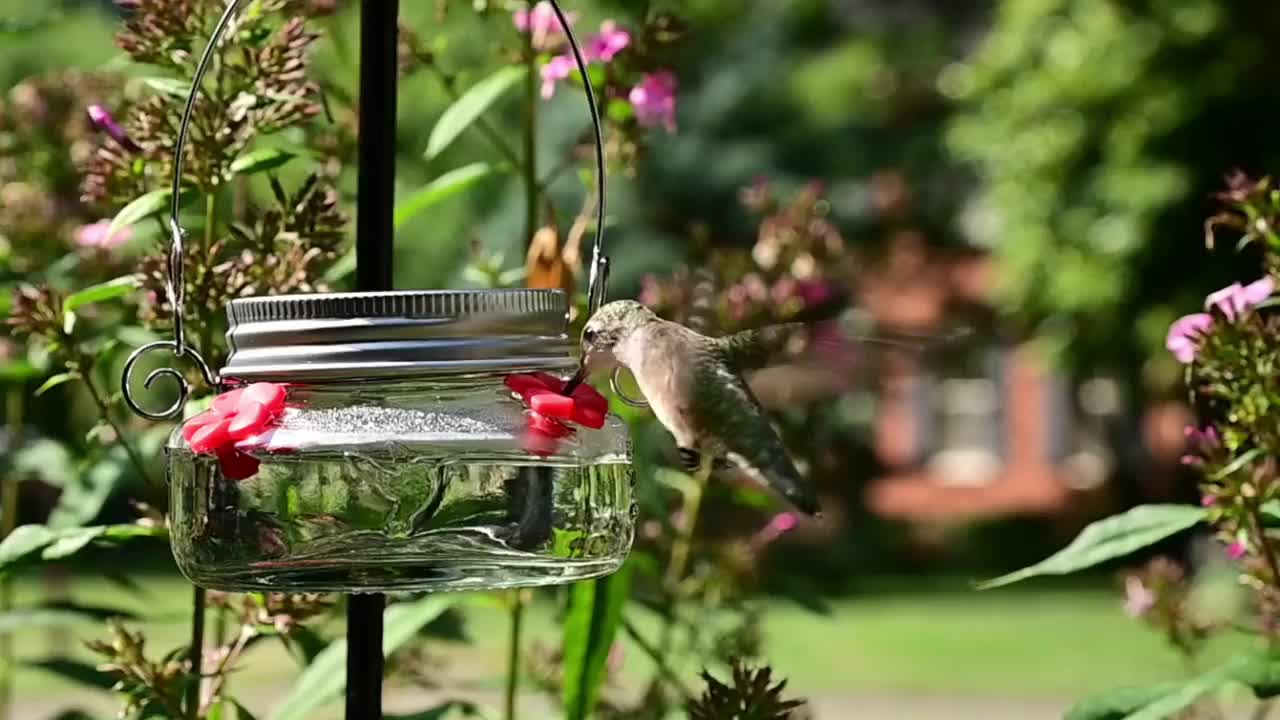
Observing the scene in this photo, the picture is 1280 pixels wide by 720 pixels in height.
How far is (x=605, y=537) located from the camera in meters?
1.86

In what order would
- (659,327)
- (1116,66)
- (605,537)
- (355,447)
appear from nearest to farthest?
(355,447), (605,537), (659,327), (1116,66)

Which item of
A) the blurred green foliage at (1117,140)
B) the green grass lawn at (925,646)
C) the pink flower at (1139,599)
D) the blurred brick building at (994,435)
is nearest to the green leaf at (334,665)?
the pink flower at (1139,599)

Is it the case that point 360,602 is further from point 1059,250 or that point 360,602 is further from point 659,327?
point 1059,250

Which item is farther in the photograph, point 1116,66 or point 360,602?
point 1116,66

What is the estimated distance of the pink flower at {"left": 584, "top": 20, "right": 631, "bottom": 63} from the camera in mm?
2691

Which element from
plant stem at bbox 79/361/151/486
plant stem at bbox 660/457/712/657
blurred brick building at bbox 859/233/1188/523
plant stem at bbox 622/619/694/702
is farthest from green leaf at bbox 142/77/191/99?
blurred brick building at bbox 859/233/1188/523

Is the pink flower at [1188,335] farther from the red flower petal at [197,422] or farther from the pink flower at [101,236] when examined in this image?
the pink flower at [101,236]

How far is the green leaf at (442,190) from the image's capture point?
8.43ft

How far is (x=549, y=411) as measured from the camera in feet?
5.74

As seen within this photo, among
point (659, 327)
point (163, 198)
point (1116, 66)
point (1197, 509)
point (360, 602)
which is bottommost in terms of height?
point (360, 602)

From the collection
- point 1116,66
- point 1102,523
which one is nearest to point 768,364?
point 1102,523

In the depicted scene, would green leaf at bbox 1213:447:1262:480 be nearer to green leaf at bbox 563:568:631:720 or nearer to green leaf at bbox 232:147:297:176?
green leaf at bbox 563:568:631:720

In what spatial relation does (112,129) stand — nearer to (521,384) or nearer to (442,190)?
(442,190)

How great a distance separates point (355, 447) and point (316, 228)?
598 mm
